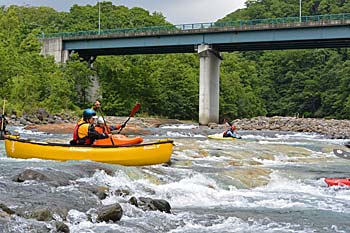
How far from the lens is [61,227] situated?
7.62m

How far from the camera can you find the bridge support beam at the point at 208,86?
139 ft

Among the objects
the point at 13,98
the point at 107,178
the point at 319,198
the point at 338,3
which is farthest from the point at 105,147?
the point at 338,3

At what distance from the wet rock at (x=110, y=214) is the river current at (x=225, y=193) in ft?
0.40

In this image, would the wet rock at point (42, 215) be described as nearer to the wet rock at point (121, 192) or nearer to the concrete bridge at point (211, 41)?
the wet rock at point (121, 192)

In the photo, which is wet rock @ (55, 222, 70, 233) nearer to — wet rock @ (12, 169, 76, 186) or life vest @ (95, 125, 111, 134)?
wet rock @ (12, 169, 76, 186)

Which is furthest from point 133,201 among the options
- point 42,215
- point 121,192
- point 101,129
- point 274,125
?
point 274,125

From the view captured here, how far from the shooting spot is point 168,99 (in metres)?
55.0

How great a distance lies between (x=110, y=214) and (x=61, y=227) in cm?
115

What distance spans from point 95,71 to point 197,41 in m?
13.6

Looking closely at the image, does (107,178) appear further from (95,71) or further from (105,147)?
(95,71)

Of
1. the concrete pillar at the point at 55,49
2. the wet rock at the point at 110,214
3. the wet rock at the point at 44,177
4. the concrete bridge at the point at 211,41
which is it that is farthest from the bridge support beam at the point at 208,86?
the wet rock at the point at 110,214

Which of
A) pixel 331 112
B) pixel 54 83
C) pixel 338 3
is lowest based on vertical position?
pixel 331 112

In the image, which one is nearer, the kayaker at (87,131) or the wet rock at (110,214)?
the wet rock at (110,214)

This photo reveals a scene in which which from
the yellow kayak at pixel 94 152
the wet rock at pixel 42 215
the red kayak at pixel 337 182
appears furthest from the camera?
the yellow kayak at pixel 94 152
